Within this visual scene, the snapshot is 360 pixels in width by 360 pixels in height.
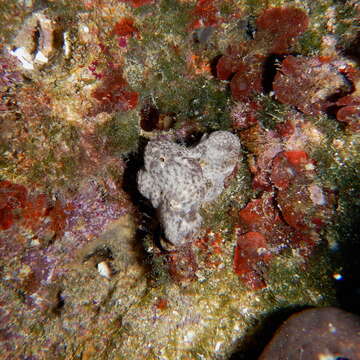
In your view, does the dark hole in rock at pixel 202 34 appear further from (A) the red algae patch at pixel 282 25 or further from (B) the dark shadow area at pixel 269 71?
(B) the dark shadow area at pixel 269 71

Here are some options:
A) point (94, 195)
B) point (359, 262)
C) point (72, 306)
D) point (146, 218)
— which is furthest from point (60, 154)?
point (359, 262)

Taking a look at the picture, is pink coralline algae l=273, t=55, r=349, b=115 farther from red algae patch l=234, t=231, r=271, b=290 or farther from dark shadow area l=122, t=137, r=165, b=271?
dark shadow area l=122, t=137, r=165, b=271

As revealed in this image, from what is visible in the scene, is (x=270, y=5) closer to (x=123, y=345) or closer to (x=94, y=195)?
(x=94, y=195)

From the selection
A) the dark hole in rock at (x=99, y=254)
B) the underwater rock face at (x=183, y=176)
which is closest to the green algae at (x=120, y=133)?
the underwater rock face at (x=183, y=176)

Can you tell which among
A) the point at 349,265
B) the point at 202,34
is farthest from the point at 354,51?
the point at 349,265

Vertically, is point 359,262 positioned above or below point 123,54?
below

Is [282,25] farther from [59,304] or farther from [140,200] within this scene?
[59,304]

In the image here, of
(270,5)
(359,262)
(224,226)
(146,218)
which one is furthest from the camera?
(146,218)
